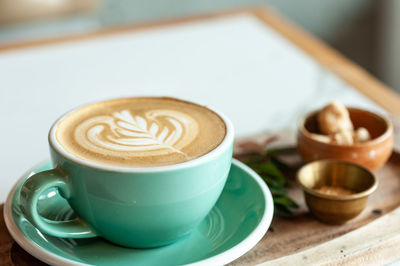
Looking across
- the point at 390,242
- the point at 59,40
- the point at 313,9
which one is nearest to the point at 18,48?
the point at 59,40

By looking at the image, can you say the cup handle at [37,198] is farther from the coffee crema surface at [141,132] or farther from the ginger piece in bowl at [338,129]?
the ginger piece in bowl at [338,129]

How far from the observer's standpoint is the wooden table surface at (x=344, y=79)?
1.72 ft

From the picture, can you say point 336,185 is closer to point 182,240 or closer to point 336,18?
point 182,240

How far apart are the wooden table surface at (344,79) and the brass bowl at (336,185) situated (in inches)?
1.2

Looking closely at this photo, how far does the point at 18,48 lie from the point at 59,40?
3.2 inches

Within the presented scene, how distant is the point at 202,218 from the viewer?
56 centimetres

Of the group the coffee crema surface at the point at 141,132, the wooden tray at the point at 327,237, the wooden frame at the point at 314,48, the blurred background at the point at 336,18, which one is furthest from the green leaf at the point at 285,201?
the blurred background at the point at 336,18

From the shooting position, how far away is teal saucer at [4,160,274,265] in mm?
507

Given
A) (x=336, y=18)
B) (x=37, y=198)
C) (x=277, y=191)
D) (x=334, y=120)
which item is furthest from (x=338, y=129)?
(x=336, y=18)

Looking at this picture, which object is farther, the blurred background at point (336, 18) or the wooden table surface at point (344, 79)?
the blurred background at point (336, 18)

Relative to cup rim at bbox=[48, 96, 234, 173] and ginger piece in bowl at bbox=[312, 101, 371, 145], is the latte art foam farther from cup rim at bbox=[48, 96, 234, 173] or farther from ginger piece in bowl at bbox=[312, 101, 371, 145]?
ginger piece in bowl at bbox=[312, 101, 371, 145]

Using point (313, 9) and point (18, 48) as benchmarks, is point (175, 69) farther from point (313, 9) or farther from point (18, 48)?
point (313, 9)

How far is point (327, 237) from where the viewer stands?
1.90 feet

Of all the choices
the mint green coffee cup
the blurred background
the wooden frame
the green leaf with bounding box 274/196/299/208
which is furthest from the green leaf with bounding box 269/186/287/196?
the blurred background
